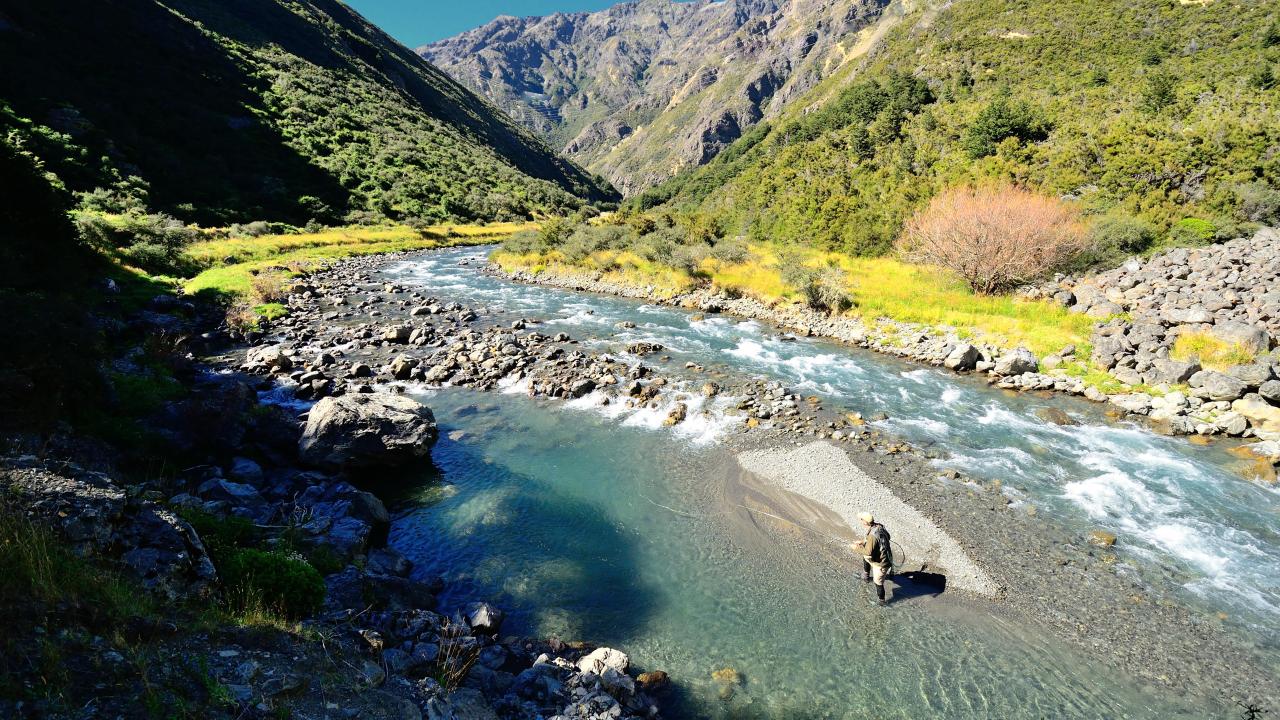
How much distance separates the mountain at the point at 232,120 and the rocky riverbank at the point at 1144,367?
201 feet

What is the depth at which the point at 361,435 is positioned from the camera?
1332 centimetres

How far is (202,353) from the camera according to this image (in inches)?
835

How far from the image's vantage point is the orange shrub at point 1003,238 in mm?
28141

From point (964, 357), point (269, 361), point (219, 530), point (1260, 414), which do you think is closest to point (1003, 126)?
point (964, 357)

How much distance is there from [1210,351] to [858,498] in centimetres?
1699

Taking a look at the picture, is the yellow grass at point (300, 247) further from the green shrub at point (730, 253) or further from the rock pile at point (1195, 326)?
the rock pile at point (1195, 326)

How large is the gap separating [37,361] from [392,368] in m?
11.2

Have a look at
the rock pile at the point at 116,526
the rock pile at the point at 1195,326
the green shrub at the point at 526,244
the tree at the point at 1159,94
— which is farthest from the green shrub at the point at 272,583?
the tree at the point at 1159,94

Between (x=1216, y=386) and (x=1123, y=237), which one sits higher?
(x=1123, y=237)

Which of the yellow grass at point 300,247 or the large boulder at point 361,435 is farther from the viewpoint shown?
the yellow grass at point 300,247

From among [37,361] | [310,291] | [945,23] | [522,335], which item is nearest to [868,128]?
[945,23]

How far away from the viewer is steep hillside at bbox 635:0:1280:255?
103ft

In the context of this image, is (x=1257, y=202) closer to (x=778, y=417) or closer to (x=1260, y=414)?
(x=1260, y=414)

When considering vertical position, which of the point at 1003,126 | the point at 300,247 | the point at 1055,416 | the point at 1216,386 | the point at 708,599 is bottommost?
the point at 708,599
